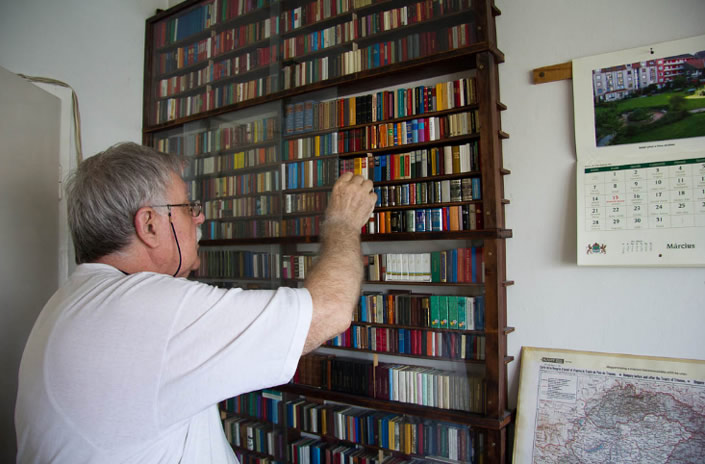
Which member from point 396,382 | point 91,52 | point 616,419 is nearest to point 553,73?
point 616,419

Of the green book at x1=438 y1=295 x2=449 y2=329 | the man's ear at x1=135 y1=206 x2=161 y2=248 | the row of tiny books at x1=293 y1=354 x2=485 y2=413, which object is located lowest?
the row of tiny books at x1=293 y1=354 x2=485 y2=413

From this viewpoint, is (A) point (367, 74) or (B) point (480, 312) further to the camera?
(A) point (367, 74)

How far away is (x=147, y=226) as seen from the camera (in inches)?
45.9

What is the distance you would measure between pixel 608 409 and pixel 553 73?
1.40 metres

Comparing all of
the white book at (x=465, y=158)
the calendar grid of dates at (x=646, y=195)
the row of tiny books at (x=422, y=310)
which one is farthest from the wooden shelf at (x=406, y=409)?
the white book at (x=465, y=158)

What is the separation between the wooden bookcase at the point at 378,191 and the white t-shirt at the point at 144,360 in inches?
48.1

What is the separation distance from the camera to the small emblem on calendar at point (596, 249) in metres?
1.84

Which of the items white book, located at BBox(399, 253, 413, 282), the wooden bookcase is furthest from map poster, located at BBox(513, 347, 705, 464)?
white book, located at BBox(399, 253, 413, 282)

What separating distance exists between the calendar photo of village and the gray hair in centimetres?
171

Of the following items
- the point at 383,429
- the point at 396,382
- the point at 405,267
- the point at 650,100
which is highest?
the point at 650,100

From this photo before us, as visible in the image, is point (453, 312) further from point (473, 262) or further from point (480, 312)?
point (473, 262)

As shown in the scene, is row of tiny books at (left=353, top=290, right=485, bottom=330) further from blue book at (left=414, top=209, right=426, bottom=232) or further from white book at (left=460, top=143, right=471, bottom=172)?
white book at (left=460, top=143, right=471, bottom=172)

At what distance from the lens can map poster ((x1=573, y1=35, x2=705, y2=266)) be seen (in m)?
1.71

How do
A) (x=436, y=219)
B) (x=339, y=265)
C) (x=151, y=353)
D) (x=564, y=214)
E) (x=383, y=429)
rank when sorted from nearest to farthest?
(x=151, y=353) < (x=339, y=265) < (x=564, y=214) < (x=436, y=219) < (x=383, y=429)
